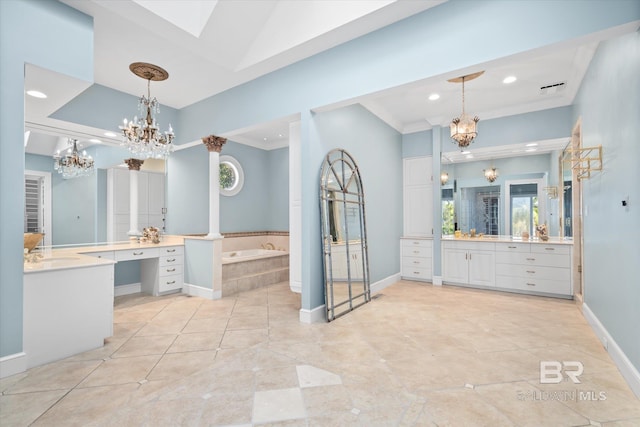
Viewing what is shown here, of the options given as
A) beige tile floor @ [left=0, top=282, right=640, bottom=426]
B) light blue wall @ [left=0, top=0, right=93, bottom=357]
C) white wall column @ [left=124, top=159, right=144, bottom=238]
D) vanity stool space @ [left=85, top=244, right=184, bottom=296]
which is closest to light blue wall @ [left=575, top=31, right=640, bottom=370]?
beige tile floor @ [left=0, top=282, right=640, bottom=426]

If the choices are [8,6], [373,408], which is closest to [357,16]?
[8,6]

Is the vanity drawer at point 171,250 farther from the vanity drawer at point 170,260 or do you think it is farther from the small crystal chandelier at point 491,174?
the small crystal chandelier at point 491,174

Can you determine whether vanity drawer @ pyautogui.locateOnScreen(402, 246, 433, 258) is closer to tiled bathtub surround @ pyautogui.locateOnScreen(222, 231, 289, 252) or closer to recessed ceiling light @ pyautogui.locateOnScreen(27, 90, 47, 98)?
tiled bathtub surround @ pyautogui.locateOnScreen(222, 231, 289, 252)

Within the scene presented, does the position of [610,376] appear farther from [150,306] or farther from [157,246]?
[157,246]

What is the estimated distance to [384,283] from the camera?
504 cm

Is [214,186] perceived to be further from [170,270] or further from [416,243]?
[416,243]

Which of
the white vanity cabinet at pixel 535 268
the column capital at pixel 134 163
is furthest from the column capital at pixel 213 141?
the white vanity cabinet at pixel 535 268

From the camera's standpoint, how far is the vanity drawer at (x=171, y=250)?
4512mm

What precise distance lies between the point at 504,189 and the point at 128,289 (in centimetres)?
640

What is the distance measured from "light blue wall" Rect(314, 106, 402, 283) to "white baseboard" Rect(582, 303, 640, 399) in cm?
258

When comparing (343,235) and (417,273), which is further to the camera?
(417,273)

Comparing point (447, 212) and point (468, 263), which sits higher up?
point (447, 212)

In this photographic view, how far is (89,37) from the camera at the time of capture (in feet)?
8.66

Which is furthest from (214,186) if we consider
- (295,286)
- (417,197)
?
(417,197)
